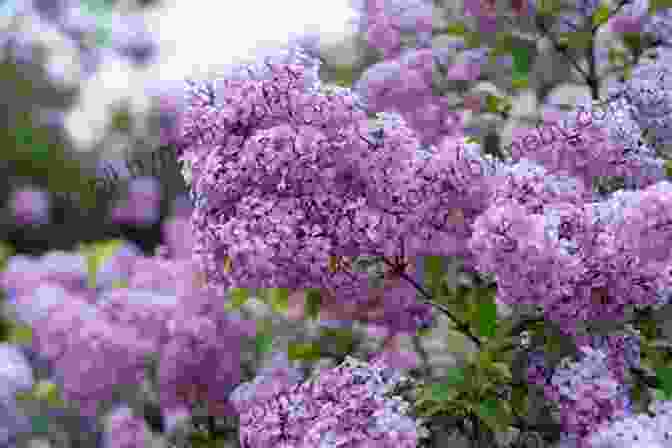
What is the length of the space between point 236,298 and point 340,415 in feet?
3.30

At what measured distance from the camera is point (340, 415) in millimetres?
1805

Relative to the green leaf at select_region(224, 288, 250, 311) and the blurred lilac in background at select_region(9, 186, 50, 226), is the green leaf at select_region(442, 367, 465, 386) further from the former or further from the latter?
the blurred lilac in background at select_region(9, 186, 50, 226)

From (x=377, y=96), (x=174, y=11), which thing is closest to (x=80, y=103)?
(x=174, y=11)

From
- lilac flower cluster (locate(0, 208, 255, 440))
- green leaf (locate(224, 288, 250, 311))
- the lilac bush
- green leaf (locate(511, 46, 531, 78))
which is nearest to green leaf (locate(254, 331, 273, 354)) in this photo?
lilac flower cluster (locate(0, 208, 255, 440))

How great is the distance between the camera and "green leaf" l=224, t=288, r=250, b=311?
249cm

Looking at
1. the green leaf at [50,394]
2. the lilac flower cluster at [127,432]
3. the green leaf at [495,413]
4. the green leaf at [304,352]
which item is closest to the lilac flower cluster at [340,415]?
the green leaf at [495,413]

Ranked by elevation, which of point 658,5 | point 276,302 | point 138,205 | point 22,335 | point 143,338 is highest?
point 138,205

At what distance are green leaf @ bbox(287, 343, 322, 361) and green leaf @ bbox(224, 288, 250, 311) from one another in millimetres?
176

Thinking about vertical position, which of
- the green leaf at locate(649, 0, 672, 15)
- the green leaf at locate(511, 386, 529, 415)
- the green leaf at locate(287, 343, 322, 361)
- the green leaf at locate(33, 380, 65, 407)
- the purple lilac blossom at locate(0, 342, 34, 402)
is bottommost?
the green leaf at locate(511, 386, 529, 415)

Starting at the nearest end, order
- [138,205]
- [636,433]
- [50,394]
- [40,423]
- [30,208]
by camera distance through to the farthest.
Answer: [636,433], [50,394], [40,423], [138,205], [30,208]

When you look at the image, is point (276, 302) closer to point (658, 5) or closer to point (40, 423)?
point (658, 5)

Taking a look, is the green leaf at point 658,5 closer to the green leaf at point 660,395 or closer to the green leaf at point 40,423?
the green leaf at point 660,395

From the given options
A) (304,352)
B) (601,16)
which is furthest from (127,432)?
(601,16)

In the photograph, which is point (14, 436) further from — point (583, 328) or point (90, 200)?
point (90, 200)
